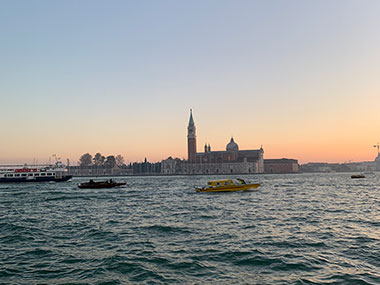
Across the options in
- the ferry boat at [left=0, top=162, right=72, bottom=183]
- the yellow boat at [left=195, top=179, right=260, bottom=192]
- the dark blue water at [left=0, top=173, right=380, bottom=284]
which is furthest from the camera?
the ferry boat at [left=0, top=162, right=72, bottom=183]

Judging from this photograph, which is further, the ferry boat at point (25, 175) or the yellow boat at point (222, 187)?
the ferry boat at point (25, 175)

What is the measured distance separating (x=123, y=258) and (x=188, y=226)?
24.5ft

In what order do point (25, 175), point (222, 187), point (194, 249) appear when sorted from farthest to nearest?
point (25, 175)
point (222, 187)
point (194, 249)

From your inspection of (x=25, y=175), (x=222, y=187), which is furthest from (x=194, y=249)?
(x=25, y=175)

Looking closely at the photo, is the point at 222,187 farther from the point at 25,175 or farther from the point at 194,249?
the point at 25,175

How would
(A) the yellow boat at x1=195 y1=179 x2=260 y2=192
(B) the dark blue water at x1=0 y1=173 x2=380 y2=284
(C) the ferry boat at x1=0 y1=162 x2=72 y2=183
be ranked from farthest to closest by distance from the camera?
(C) the ferry boat at x1=0 y1=162 x2=72 y2=183 → (A) the yellow boat at x1=195 y1=179 x2=260 y2=192 → (B) the dark blue water at x1=0 y1=173 x2=380 y2=284

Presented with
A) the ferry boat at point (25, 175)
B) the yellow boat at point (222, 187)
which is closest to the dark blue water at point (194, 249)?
the yellow boat at point (222, 187)

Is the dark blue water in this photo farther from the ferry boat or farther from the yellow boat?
the ferry boat

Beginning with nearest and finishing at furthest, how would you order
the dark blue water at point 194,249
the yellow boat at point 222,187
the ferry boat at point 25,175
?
1. the dark blue water at point 194,249
2. the yellow boat at point 222,187
3. the ferry boat at point 25,175

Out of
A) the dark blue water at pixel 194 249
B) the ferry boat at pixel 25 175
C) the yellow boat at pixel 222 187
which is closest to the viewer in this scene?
the dark blue water at pixel 194 249

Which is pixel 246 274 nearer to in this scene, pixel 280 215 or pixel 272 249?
pixel 272 249

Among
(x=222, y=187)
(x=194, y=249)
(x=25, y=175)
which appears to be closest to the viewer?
(x=194, y=249)

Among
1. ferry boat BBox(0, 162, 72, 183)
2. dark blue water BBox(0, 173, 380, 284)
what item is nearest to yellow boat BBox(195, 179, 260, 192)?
dark blue water BBox(0, 173, 380, 284)

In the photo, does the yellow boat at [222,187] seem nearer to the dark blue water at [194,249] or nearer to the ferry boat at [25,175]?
the dark blue water at [194,249]
